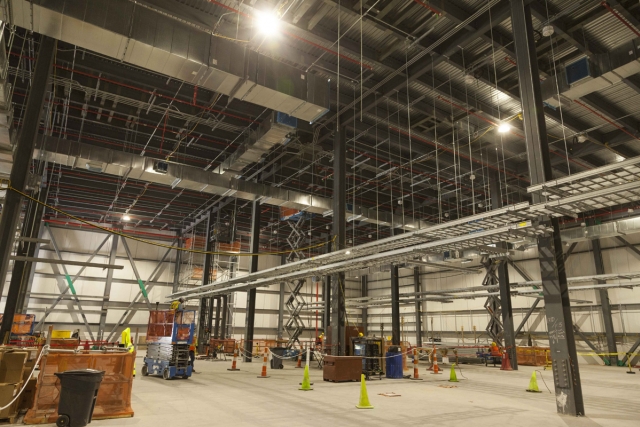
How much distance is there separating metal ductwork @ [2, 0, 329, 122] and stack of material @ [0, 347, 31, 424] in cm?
696

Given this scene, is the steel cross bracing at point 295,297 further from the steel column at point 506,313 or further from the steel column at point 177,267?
the steel column at point 177,267

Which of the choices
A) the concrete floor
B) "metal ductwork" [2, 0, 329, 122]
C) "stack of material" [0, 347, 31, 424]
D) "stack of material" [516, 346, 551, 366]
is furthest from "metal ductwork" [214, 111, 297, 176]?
"stack of material" [516, 346, 551, 366]

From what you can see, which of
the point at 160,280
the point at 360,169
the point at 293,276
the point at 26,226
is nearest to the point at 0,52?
the point at 26,226

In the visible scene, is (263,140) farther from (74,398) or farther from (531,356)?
(531,356)

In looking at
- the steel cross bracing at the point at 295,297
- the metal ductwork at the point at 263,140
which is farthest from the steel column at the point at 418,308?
the metal ductwork at the point at 263,140

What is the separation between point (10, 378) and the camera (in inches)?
333

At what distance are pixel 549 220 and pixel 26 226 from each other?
20.2 m

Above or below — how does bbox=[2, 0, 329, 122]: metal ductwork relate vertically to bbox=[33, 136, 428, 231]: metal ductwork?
above

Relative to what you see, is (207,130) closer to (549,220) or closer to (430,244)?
(430,244)

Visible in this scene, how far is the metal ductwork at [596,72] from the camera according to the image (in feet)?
39.3

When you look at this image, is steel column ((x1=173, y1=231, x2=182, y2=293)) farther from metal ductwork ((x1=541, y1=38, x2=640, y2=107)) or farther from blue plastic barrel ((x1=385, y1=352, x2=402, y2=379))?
metal ductwork ((x1=541, y1=38, x2=640, y2=107))

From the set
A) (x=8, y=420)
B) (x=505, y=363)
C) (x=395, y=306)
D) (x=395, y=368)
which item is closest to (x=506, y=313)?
(x=505, y=363)

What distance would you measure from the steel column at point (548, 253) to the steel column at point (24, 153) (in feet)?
43.7

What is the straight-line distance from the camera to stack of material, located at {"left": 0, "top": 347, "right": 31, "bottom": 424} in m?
8.16
